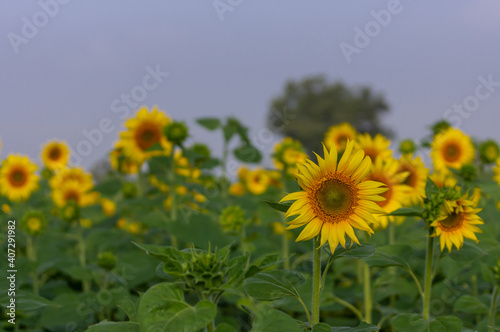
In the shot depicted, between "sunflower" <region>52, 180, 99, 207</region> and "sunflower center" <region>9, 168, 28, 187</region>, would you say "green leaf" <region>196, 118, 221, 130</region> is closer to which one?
"sunflower" <region>52, 180, 99, 207</region>

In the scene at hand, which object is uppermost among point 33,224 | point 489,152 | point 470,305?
point 489,152

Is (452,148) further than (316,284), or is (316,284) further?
(452,148)

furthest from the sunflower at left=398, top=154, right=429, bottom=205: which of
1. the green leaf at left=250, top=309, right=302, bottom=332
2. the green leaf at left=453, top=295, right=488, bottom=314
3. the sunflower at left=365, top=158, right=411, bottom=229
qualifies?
the green leaf at left=250, top=309, right=302, bottom=332

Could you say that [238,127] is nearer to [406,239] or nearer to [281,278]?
[406,239]

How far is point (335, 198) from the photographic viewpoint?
1283 millimetres

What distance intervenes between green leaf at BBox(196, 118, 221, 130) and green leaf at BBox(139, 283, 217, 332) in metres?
2.59

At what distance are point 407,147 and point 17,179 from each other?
305cm

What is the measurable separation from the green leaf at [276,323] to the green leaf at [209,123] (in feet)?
8.56

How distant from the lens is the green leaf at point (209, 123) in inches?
142

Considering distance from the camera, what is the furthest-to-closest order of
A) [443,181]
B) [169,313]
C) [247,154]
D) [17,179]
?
[17,179]
[247,154]
[443,181]
[169,313]

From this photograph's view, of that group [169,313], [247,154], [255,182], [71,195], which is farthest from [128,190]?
[169,313]

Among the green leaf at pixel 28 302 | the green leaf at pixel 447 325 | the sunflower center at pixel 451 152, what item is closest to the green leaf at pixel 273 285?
the green leaf at pixel 447 325

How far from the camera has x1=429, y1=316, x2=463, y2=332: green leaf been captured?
143 cm

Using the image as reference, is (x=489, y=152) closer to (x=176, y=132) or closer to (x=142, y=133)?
(x=176, y=132)
